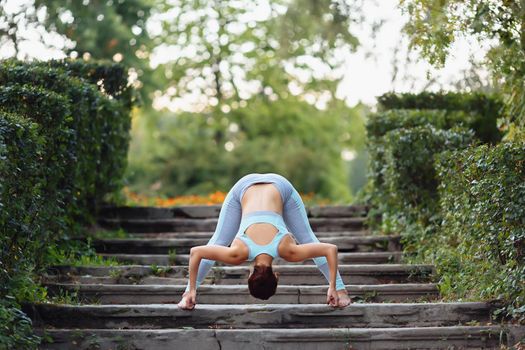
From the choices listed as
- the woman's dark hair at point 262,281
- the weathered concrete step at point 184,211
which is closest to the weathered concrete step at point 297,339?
the woman's dark hair at point 262,281

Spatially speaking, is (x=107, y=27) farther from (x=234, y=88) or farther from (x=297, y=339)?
(x=297, y=339)

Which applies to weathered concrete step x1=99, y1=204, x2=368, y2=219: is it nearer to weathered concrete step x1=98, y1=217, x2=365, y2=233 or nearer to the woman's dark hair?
weathered concrete step x1=98, y1=217, x2=365, y2=233

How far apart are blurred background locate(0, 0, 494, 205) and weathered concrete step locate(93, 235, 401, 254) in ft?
28.0

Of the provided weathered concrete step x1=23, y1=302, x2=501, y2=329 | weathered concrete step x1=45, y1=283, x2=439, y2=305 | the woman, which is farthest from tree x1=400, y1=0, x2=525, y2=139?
the woman

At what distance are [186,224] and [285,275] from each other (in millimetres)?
2681

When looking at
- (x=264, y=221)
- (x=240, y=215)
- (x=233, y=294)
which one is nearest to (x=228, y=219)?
(x=240, y=215)

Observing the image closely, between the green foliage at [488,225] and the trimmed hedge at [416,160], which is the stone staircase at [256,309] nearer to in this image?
the green foliage at [488,225]

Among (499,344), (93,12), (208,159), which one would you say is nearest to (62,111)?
(499,344)

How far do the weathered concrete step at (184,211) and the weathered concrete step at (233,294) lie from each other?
3409 mm

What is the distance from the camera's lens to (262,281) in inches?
242

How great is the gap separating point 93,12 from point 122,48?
1.41 m

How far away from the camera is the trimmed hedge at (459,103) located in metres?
12.6

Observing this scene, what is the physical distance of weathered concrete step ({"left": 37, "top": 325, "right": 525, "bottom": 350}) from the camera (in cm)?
652

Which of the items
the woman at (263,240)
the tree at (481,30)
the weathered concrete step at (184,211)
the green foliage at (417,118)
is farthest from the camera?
the weathered concrete step at (184,211)
